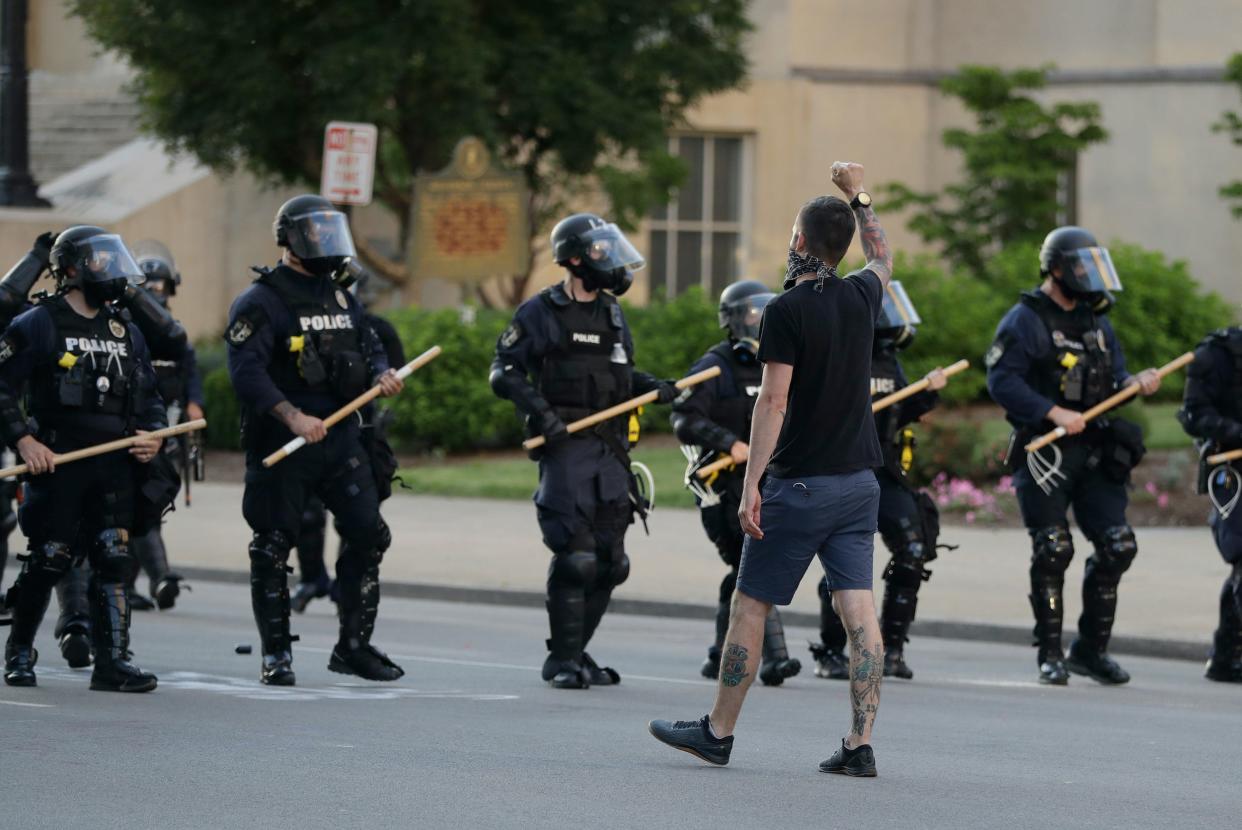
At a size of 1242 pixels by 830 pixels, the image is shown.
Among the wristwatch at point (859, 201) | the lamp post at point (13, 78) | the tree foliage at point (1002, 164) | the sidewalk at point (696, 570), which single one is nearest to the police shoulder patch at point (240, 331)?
the wristwatch at point (859, 201)

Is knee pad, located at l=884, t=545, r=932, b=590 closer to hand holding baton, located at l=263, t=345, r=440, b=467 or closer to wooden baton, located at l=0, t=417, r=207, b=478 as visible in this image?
hand holding baton, located at l=263, t=345, r=440, b=467

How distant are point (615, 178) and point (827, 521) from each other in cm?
1819

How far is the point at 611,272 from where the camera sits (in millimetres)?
10016

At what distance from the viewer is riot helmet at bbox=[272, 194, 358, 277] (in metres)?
9.59

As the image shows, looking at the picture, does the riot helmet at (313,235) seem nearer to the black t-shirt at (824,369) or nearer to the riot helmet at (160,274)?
the black t-shirt at (824,369)

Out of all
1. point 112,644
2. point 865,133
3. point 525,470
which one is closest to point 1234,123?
point 865,133

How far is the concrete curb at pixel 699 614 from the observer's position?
12.3m

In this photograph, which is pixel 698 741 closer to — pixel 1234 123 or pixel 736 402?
pixel 736 402

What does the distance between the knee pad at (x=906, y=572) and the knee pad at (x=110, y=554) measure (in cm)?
348

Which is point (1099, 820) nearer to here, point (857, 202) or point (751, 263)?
point (857, 202)

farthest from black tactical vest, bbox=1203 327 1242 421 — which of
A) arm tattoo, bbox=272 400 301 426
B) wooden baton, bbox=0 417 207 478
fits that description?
wooden baton, bbox=0 417 207 478

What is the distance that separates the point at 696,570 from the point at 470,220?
906cm

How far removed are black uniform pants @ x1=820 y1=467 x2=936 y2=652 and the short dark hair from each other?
3.15m

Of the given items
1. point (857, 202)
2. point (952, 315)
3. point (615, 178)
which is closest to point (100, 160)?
point (615, 178)
